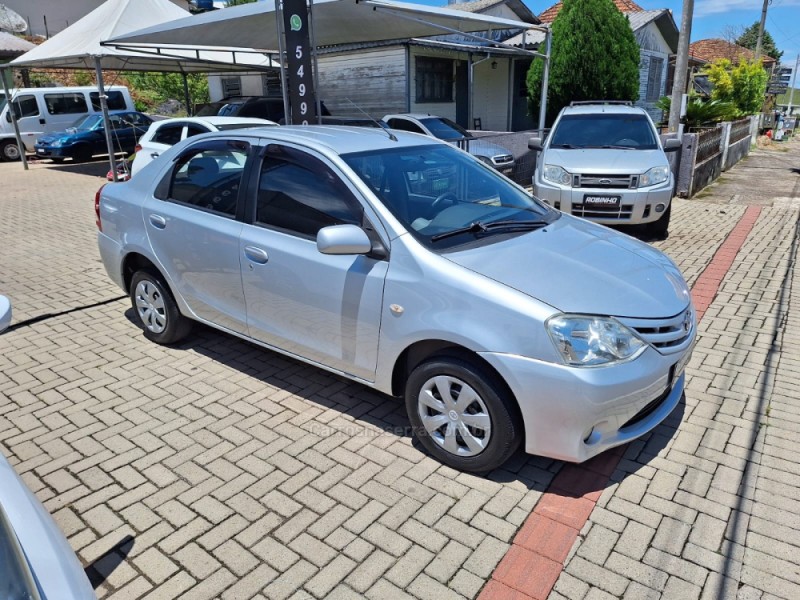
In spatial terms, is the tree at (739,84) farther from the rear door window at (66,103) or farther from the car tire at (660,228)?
the rear door window at (66,103)

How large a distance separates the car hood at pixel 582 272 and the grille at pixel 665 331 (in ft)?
0.11

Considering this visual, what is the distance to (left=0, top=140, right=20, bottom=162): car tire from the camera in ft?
64.2

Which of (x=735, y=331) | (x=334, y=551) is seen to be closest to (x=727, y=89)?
(x=735, y=331)

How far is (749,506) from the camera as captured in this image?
2.99 m

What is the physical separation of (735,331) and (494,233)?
9.49 feet

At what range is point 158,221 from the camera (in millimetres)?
4430

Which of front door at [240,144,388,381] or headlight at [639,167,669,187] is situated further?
headlight at [639,167,669,187]

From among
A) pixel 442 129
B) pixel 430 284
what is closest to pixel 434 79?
pixel 442 129

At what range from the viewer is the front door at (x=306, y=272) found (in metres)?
3.37

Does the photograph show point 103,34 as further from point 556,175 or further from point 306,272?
point 306,272

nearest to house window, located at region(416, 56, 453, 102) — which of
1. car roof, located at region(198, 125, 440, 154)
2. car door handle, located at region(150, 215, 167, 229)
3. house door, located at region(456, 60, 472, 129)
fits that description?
house door, located at region(456, 60, 472, 129)

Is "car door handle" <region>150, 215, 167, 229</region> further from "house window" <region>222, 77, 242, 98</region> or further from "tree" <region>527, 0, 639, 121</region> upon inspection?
"house window" <region>222, 77, 242, 98</region>

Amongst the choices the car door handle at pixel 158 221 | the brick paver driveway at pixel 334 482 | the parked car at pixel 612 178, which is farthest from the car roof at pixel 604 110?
the car door handle at pixel 158 221

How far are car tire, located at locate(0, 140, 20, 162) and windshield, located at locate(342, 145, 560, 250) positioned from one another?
2051cm
